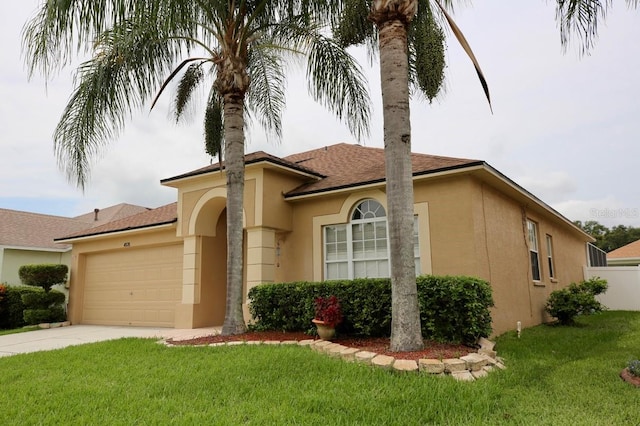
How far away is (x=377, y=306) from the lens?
8.90m

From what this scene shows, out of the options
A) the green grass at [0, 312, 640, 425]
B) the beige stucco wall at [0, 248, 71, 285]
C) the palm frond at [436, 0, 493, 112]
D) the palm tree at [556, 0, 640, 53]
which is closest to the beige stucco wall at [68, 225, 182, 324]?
the beige stucco wall at [0, 248, 71, 285]

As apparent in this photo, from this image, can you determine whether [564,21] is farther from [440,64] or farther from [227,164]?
[227,164]

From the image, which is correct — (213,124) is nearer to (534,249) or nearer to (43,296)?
(43,296)

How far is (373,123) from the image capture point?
11.0 meters

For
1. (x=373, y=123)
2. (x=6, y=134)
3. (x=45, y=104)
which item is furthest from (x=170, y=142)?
(x=373, y=123)

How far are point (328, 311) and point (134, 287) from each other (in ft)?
31.4

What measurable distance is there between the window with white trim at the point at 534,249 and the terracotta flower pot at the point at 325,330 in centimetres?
778

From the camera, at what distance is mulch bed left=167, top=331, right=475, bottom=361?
687 cm

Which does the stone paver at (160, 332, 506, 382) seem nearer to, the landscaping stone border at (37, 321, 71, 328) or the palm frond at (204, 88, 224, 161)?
the palm frond at (204, 88, 224, 161)

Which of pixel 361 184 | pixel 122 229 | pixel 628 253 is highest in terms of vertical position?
pixel 361 184

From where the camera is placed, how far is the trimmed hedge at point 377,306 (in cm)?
809

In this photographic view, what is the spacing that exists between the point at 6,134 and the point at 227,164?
7.24 metres

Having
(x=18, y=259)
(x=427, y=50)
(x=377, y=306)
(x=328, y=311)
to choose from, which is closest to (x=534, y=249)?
(x=377, y=306)

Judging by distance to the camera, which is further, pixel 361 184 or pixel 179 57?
pixel 361 184
